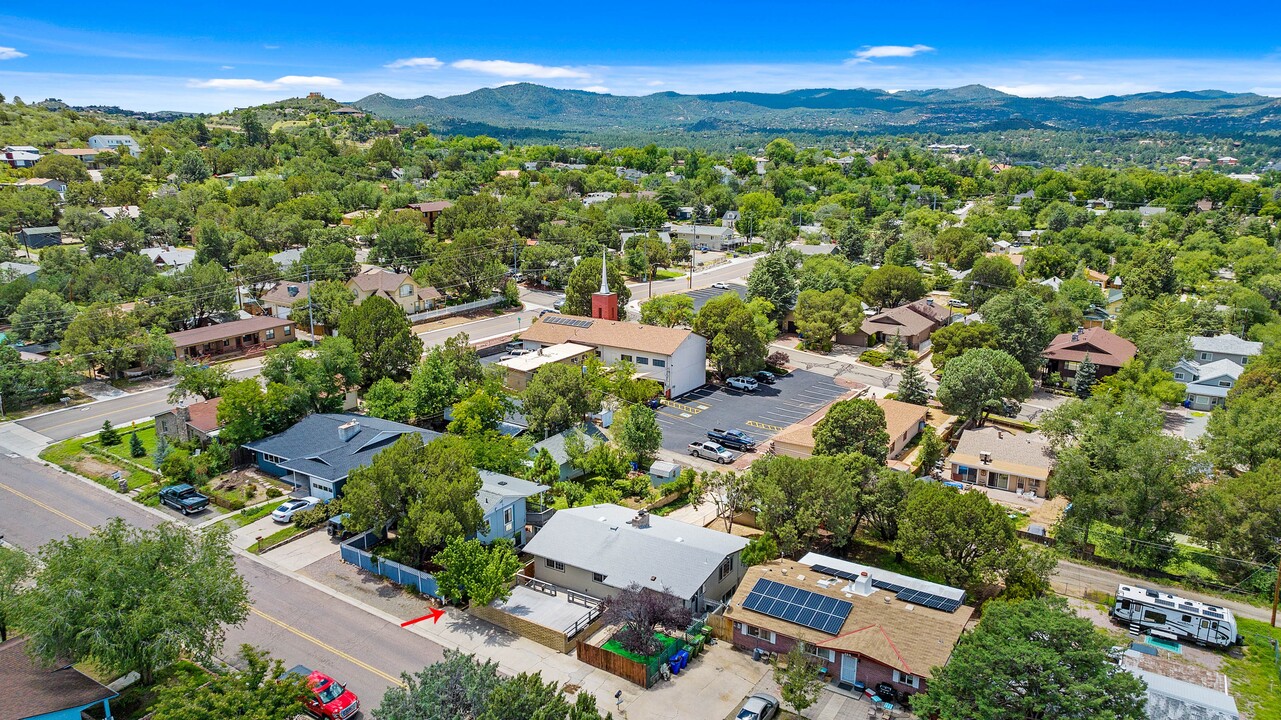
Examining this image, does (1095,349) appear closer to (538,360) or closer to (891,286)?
(891,286)

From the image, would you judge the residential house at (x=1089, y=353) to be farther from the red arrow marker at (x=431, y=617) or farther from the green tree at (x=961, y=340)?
the red arrow marker at (x=431, y=617)

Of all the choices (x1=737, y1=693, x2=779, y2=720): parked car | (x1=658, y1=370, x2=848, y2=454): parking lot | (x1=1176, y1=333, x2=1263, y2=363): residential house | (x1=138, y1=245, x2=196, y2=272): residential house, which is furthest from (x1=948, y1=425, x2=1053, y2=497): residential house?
(x1=138, y1=245, x2=196, y2=272): residential house

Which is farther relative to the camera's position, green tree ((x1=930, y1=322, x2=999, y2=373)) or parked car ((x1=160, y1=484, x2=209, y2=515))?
green tree ((x1=930, y1=322, x2=999, y2=373))

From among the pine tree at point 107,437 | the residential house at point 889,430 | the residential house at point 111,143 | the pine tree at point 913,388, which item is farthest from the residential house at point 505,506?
the residential house at point 111,143

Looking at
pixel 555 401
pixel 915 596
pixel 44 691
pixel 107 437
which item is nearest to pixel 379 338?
pixel 555 401

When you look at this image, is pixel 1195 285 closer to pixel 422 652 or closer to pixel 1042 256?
pixel 1042 256

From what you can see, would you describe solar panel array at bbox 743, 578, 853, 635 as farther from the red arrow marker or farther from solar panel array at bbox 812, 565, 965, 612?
the red arrow marker

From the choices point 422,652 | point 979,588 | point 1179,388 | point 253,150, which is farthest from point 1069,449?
point 253,150
